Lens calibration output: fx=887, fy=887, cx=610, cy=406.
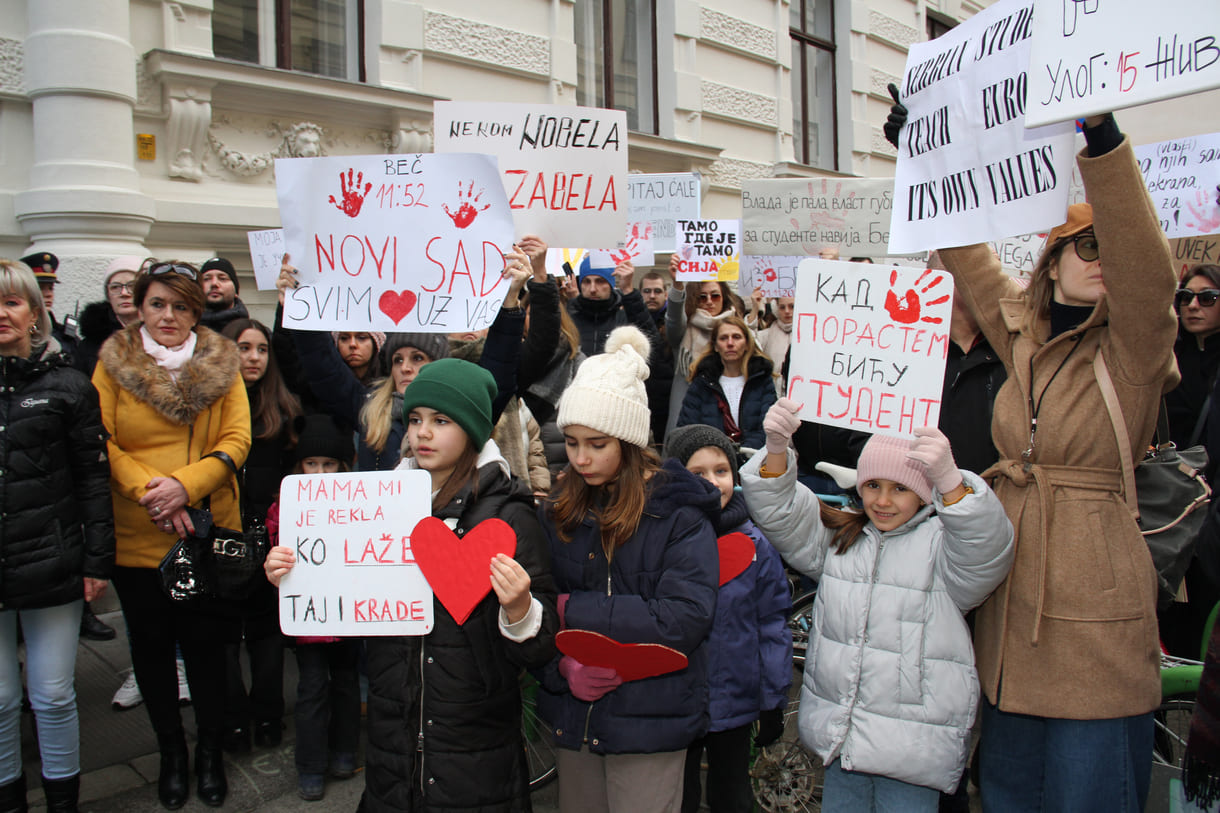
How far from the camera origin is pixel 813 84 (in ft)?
39.8

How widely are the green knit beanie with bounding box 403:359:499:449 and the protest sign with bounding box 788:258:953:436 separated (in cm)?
85

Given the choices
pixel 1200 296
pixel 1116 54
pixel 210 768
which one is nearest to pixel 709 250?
pixel 1200 296

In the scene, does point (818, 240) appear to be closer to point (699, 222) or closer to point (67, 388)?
point (699, 222)

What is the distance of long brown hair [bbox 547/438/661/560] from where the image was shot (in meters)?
2.36

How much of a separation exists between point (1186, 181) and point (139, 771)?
5867 millimetres

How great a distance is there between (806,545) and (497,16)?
644cm

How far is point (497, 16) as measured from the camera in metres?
7.56

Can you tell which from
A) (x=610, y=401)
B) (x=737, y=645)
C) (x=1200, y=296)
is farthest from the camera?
(x=1200, y=296)

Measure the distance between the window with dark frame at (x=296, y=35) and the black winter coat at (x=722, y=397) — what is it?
3.94 metres

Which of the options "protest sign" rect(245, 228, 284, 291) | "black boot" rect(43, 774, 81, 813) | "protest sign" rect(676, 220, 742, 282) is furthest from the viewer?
"protest sign" rect(676, 220, 742, 282)

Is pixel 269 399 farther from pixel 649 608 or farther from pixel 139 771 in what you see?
pixel 649 608

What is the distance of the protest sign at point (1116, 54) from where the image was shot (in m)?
1.72

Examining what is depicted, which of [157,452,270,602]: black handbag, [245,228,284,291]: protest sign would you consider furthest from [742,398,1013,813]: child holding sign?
[245,228,284,291]: protest sign

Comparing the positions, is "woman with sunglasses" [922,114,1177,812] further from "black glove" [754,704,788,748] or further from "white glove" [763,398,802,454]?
"black glove" [754,704,788,748]
